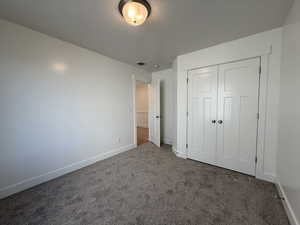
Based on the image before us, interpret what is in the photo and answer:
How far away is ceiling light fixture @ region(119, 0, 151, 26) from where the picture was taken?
1339mm

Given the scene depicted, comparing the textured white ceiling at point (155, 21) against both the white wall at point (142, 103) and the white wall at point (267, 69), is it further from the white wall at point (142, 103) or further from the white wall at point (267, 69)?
the white wall at point (142, 103)

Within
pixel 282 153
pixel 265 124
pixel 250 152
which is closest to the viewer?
pixel 282 153

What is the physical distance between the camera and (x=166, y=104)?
163 inches

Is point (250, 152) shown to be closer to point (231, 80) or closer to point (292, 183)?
point (292, 183)

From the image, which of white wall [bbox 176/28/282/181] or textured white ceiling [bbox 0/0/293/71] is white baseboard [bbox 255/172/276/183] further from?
textured white ceiling [bbox 0/0/293/71]

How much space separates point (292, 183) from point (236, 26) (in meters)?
2.15

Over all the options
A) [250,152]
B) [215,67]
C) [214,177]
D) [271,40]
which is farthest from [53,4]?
[250,152]

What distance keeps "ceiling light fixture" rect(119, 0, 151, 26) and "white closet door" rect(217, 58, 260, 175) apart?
69.5 inches

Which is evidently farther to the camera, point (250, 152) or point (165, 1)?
point (250, 152)

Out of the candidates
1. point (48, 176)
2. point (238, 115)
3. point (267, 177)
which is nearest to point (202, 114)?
point (238, 115)

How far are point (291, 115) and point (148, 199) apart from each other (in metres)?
2.05

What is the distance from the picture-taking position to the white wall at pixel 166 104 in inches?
158

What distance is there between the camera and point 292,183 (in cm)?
137

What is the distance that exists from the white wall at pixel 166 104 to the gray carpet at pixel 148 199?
1770 millimetres
